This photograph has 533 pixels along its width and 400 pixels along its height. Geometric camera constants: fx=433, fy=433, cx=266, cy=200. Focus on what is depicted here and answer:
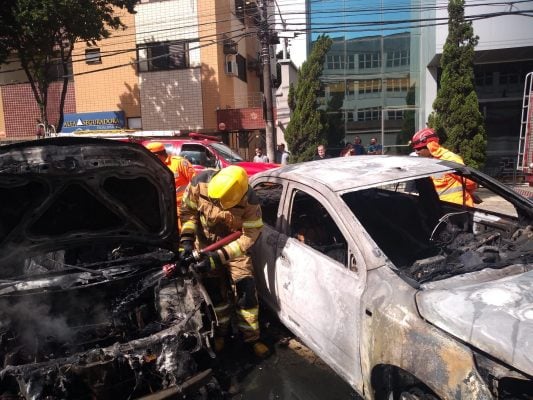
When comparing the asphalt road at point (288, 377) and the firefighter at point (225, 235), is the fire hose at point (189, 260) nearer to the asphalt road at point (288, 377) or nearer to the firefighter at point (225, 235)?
the firefighter at point (225, 235)

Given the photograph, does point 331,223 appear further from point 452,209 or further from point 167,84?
point 167,84

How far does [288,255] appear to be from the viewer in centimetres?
329

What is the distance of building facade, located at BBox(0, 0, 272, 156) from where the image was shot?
16.5 metres

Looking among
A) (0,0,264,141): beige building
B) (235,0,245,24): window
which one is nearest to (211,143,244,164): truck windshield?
(0,0,264,141): beige building

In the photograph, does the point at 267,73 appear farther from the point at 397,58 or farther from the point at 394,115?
the point at 397,58

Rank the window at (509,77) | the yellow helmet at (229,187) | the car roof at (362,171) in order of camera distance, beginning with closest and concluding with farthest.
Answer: the car roof at (362,171) < the yellow helmet at (229,187) < the window at (509,77)

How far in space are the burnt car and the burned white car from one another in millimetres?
757

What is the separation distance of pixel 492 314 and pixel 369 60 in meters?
16.7

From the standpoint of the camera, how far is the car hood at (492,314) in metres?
1.73

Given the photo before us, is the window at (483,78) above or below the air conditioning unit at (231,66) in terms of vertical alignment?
below

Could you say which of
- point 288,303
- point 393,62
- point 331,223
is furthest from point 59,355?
point 393,62

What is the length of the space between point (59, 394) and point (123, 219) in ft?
4.17

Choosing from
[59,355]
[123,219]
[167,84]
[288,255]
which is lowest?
[59,355]

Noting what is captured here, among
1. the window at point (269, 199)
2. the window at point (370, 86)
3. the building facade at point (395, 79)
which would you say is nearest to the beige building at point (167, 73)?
the building facade at point (395, 79)
